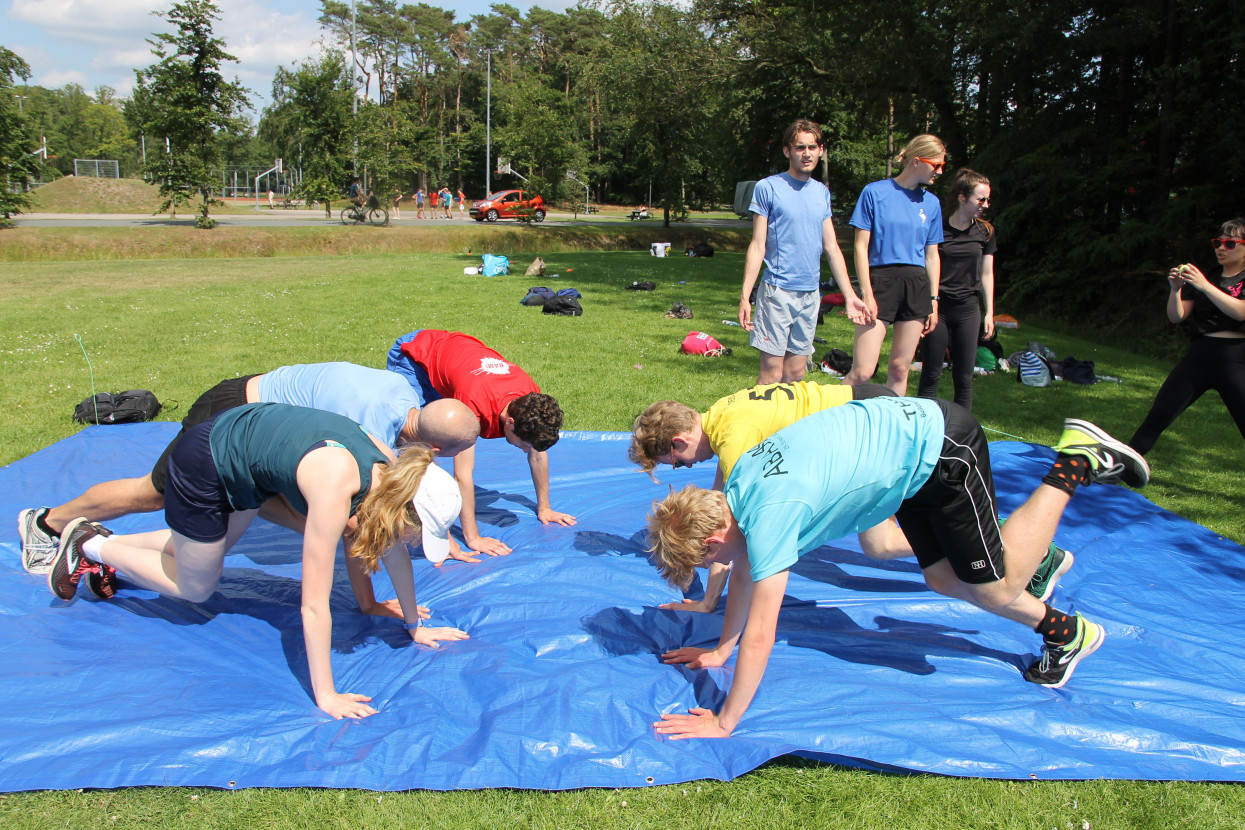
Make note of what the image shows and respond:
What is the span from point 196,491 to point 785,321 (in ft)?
12.0

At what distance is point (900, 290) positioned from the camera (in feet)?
18.2

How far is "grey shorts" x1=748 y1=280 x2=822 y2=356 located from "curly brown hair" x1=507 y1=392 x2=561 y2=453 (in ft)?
6.67

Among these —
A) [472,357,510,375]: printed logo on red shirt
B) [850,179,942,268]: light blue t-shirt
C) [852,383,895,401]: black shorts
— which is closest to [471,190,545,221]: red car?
[850,179,942,268]: light blue t-shirt

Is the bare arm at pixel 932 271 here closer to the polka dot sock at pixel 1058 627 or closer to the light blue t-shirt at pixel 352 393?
the polka dot sock at pixel 1058 627

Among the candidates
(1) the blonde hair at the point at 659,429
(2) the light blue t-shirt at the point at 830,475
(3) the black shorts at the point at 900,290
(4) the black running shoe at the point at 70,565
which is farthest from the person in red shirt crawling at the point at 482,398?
(3) the black shorts at the point at 900,290

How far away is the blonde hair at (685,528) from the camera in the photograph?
2.57 metres

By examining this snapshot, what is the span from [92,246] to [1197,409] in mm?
24526

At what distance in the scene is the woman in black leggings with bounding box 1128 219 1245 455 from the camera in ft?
16.0

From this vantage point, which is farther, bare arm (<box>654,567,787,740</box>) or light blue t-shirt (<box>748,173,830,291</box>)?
light blue t-shirt (<box>748,173,830,291</box>)

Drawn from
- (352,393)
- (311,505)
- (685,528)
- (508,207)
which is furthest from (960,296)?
(508,207)

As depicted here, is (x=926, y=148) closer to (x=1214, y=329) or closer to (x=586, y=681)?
(x=1214, y=329)

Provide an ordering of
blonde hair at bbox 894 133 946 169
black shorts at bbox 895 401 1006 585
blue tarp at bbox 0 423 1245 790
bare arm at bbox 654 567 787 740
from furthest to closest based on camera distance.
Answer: blonde hair at bbox 894 133 946 169 < black shorts at bbox 895 401 1006 585 < blue tarp at bbox 0 423 1245 790 < bare arm at bbox 654 567 787 740

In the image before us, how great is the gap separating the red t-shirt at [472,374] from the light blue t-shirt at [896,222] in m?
2.76

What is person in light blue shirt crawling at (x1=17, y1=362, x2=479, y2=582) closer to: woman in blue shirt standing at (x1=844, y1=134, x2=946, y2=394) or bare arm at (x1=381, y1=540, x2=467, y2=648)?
bare arm at (x1=381, y1=540, x2=467, y2=648)
